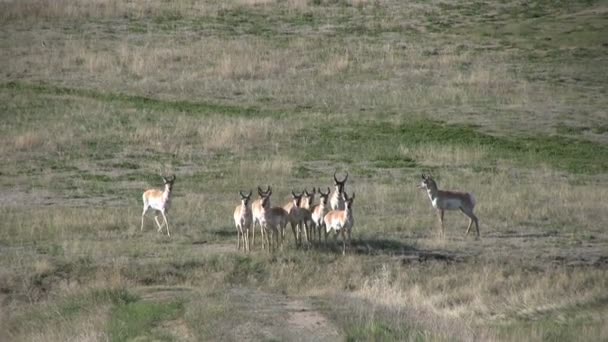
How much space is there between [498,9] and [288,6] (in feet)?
32.8

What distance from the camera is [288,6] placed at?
59812 millimetres

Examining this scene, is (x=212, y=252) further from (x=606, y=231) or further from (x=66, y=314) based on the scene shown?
(x=606, y=231)

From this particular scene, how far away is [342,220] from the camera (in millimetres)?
24328

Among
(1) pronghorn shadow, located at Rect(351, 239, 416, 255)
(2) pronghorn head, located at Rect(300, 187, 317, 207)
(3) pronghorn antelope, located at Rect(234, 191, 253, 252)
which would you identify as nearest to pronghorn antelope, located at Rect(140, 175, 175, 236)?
(3) pronghorn antelope, located at Rect(234, 191, 253, 252)

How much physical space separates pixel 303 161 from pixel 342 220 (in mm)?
10798

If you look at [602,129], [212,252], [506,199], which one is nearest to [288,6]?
[602,129]

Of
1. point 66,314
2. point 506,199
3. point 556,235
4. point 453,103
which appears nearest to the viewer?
point 66,314

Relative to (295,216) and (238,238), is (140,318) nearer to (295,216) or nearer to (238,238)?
(238,238)

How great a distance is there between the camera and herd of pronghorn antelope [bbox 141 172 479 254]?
24.5 meters

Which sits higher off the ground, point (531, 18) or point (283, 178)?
point (531, 18)

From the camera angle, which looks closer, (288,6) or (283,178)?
(283,178)

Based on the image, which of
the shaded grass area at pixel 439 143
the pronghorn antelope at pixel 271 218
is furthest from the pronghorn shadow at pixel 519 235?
the shaded grass area at pixel 439 143

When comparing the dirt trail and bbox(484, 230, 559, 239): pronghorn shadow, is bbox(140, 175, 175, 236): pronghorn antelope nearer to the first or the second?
the dirt trail

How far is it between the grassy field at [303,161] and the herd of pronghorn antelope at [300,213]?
1.74 feet
